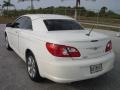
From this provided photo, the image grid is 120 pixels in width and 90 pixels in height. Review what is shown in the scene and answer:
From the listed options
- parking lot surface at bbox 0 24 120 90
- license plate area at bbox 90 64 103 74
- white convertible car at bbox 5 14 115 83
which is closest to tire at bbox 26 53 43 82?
white convertible car at bbox 5 14 115 83

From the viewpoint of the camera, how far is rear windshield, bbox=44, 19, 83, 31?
478cm

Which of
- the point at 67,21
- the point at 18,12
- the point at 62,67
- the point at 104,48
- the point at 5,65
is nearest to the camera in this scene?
the point at 62,67

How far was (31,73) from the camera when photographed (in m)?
4.65

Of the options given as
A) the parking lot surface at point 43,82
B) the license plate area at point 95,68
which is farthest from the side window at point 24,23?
the license plate area at point 95,68

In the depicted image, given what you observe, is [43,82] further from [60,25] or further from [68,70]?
[60,25]

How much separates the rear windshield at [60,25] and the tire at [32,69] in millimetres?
778

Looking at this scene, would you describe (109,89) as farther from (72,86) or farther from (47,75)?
(47,75)

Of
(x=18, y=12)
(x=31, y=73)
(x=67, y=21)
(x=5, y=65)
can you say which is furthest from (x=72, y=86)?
(x=18, y=12)

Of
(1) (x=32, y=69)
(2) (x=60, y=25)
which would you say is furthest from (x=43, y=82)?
(2) (x=60, y=25)

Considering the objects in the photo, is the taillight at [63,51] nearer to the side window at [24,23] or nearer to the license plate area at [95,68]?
the license plate area at [95,68]

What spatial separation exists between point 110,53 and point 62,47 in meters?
1.22

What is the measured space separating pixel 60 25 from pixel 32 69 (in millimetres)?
1252

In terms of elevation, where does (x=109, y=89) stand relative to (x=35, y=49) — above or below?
below

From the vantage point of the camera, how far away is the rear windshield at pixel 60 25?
4.78m
